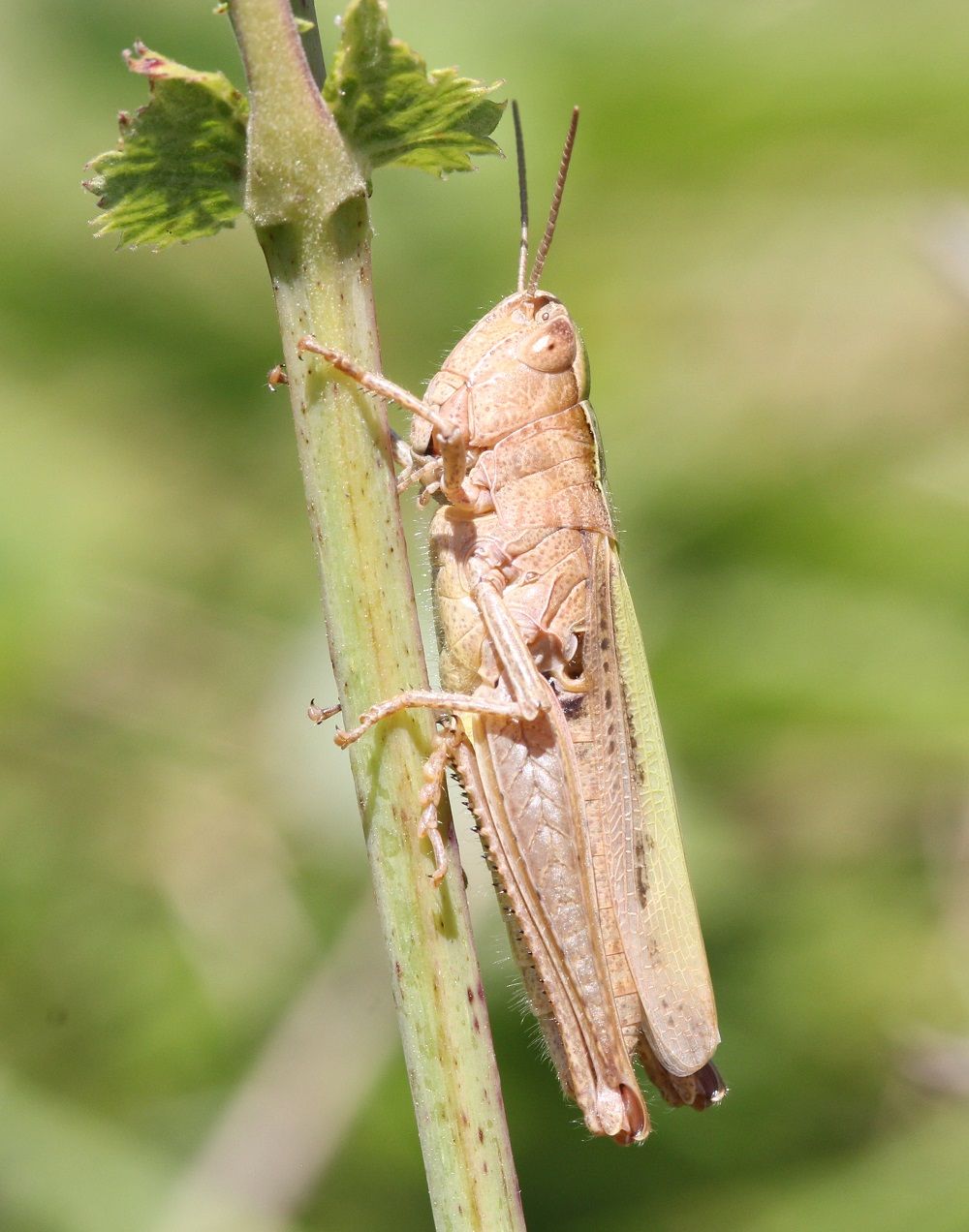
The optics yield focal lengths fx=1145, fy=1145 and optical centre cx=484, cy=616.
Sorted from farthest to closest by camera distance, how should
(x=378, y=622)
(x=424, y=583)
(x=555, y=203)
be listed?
(x=424, y=583) → (x=555, y=203) → (x=378, y=622)

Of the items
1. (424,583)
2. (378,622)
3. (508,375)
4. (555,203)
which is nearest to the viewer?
(378,622)

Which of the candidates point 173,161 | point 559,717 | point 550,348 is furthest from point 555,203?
point 173,161

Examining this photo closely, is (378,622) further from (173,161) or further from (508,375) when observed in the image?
(508,375)

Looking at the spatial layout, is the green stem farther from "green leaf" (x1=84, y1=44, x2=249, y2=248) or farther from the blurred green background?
the blurred green background

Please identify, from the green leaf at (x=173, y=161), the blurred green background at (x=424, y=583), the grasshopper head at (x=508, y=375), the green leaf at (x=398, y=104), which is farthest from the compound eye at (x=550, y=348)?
the green leaf at (x=173, y=161)

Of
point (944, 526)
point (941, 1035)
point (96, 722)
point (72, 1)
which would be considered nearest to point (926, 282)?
point (944, 526)

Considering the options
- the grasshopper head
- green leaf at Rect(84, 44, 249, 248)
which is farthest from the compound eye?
green leaf at Rect(84, 44, 249, 248)

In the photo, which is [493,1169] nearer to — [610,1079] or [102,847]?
[610,1079]
